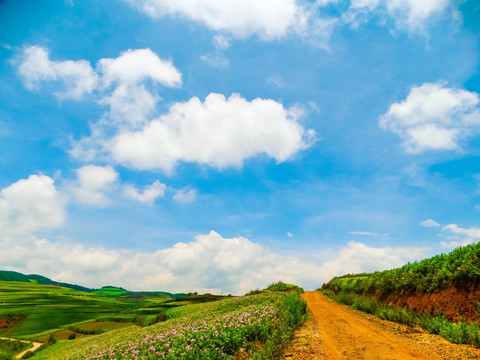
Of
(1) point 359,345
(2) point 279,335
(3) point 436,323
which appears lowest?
(1) point 359,345

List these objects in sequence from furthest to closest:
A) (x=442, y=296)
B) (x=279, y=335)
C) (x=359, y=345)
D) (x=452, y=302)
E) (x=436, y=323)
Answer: (x=442, y=296), (x=452, y=302), (x=436, y=323), (x=279, y=335), (x=359, y=345)

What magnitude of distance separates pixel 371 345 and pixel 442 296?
251 inches

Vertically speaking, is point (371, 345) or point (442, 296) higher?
point (442, 296)

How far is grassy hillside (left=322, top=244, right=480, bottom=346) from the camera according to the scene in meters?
10.5

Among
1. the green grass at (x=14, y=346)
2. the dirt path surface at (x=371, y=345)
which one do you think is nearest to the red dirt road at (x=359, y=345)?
the dirt path surface at (x=371, y=345)

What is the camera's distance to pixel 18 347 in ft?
173

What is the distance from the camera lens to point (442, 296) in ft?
42.6

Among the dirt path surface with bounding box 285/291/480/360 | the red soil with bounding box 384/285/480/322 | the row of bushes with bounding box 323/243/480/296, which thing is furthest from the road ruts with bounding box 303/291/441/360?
the row of bushes with bounding box 323/243/480/296

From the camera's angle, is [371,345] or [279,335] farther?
[279,335]

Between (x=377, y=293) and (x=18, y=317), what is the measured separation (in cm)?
11929

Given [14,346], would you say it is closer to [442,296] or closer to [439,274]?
[442,296]

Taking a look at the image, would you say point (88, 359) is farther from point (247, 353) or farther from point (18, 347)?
point (18, 347)

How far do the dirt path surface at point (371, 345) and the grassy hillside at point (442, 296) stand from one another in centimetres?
72

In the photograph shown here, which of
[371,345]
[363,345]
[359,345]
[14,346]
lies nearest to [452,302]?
[371,345]
